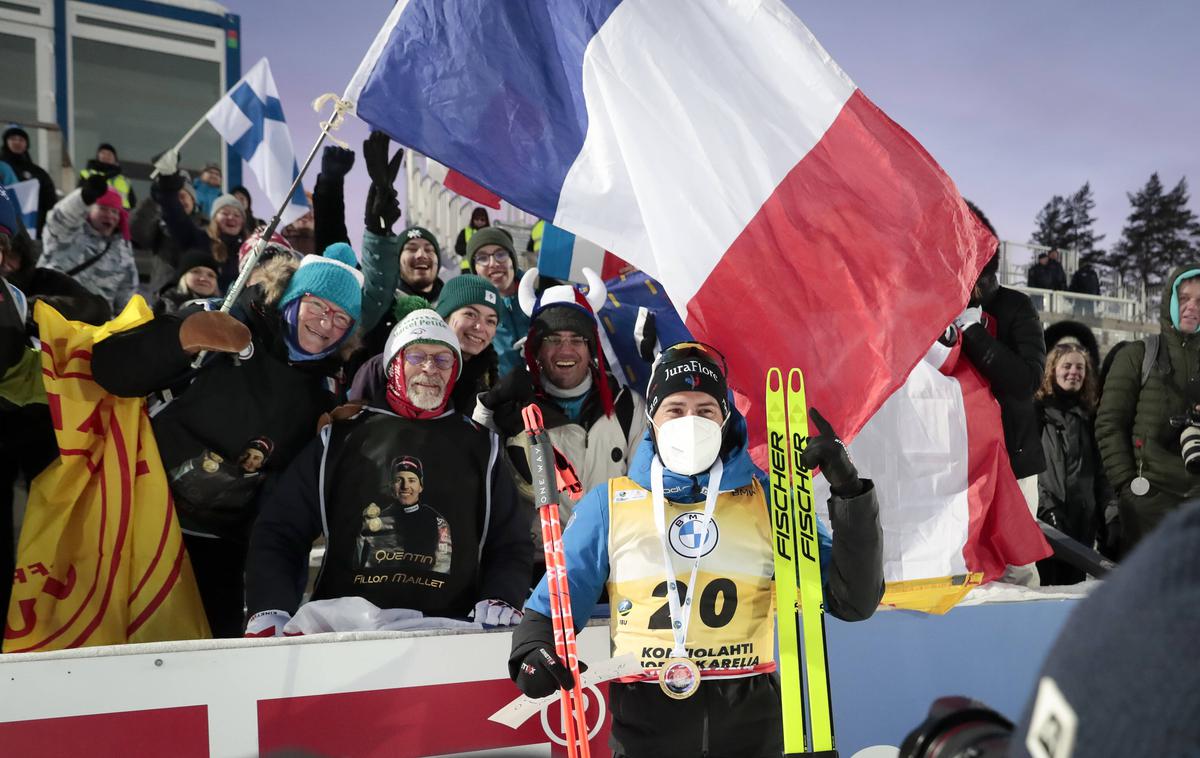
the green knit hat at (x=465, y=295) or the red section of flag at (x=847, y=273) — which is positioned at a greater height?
the green knit hat at (x=465, y=295)

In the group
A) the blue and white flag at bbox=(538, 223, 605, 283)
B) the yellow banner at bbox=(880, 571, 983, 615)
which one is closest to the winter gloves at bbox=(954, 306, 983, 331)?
the yellow banner at bbox=(880, 571, 983, 615)

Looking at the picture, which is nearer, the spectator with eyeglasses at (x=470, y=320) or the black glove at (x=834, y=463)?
the black glove at (x=834, y=463)

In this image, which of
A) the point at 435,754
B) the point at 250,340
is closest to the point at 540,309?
the point at 250,340

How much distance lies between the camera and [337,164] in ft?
16.9

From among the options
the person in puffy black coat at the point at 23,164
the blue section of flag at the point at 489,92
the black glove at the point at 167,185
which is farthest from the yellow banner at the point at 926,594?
the person in puffy black coat at the point at 23,164

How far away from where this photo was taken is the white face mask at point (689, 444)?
2627 millimetres

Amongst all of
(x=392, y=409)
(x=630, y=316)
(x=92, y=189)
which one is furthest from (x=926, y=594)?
(x=92, y=189)

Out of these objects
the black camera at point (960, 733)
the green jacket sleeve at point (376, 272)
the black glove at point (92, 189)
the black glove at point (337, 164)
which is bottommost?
the black camera at point (960, 733)

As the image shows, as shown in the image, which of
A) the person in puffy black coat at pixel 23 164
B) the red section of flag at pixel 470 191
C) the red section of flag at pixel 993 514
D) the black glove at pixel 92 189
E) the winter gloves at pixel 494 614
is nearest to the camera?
the winter gloves at pixel 494 614

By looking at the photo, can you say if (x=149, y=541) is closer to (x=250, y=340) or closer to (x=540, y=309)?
(x=250, y=340)

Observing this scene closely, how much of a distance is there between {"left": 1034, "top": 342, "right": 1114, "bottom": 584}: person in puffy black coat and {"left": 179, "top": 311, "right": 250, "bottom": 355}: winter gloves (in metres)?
5.29

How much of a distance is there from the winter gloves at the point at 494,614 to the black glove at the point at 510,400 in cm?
104

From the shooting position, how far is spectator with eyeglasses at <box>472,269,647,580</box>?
4.07m

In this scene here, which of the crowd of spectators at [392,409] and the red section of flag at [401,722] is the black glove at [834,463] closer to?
the crowd of spectators at [392,409]
